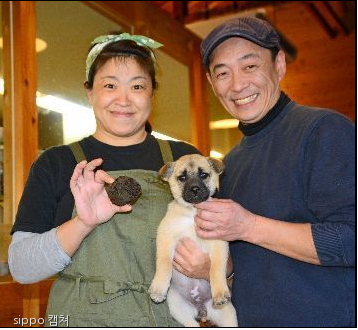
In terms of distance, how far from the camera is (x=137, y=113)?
1873mm

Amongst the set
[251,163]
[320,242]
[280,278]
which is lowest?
[280,278]

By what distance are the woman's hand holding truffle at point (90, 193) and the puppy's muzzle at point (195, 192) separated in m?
0.40

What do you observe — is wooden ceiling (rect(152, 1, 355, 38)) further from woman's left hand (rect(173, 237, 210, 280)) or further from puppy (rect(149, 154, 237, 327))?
woman's left hand (rect(173, 237, 210, 280))

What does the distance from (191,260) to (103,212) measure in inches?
18.0

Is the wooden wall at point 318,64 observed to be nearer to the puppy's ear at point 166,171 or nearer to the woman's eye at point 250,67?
the woman's eye at point 250,67

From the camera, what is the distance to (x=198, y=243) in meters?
1.96

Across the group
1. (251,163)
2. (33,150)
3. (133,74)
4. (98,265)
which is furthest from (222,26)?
(33,150)

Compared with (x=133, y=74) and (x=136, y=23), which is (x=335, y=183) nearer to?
(x=133, y=74)

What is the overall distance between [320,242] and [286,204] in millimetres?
188

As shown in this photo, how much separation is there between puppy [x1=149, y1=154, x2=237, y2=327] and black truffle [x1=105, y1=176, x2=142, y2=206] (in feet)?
0.95

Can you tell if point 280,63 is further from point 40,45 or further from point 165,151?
point 40,45

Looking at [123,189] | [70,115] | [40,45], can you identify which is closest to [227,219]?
[123,189]

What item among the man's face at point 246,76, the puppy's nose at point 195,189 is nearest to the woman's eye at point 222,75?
the man's face at point 246,76

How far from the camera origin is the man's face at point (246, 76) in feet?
6.16
